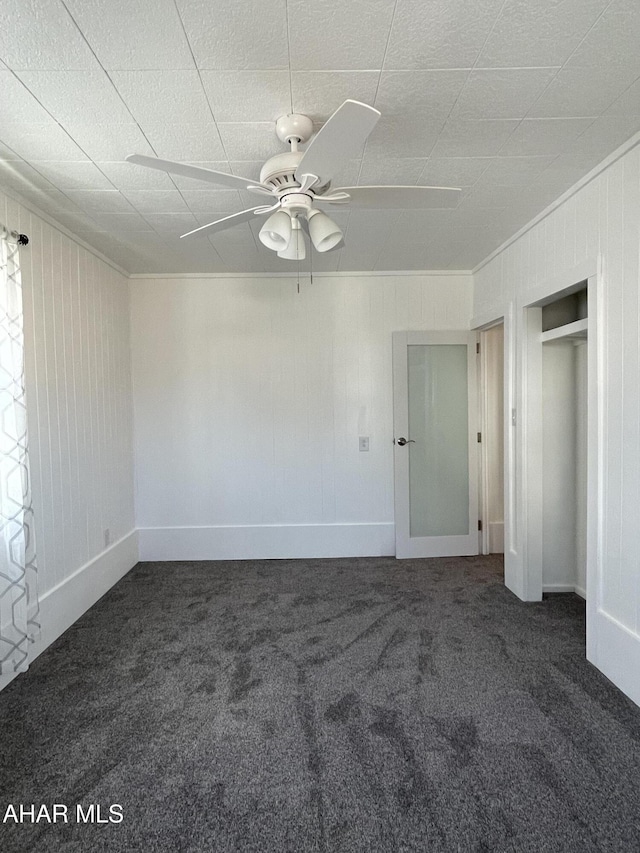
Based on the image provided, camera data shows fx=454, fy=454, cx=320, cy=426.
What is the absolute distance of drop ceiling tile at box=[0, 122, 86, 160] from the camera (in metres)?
1.91

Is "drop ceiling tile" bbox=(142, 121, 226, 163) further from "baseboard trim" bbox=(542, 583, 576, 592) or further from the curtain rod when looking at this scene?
"baseboard trim" bbox=(542, 583, 576, 592)

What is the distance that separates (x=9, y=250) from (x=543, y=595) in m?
3.98

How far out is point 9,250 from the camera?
2.36 metres

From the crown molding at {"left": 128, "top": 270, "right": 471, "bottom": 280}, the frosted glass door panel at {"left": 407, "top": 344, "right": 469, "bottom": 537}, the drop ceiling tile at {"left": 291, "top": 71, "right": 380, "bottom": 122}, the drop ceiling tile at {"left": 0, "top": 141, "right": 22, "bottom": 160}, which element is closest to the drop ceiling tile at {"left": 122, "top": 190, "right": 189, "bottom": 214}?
the drop ceiling tile at {"left": 0, "top": 141, "right": 22, "bottom": 160}

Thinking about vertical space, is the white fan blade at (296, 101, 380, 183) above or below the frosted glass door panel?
above

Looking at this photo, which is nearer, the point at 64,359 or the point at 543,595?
the point at 64,359

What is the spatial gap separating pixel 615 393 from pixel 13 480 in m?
3.07

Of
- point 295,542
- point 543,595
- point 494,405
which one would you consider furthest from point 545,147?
point 295,542

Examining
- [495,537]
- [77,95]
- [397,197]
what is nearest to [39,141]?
[77,95]

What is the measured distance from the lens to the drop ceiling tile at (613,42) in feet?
4.53

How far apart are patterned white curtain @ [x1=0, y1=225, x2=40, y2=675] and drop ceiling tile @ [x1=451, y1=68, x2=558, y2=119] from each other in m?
2.27

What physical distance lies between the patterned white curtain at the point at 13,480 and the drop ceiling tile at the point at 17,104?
2.16 feet

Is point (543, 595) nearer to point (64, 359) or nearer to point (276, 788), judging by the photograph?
point (276, 788)

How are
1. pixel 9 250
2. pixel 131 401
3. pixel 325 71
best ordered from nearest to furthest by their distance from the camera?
pixel 325 71 → pixel 9 250 → pixel 131 401
